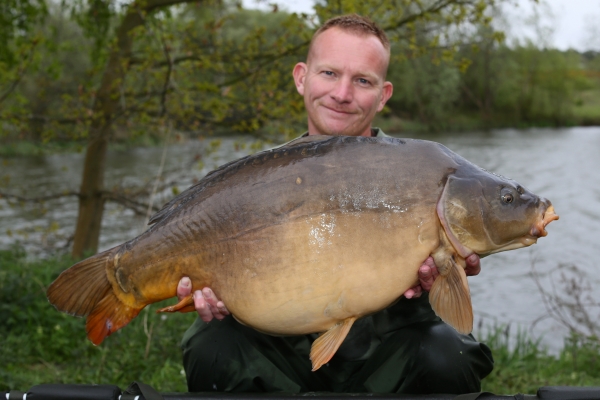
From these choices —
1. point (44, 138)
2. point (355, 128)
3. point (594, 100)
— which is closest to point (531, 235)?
point (355, 128)

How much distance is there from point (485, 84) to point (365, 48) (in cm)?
3330

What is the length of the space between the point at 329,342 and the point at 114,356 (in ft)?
6.33

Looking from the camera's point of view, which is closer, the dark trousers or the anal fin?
the anal fin

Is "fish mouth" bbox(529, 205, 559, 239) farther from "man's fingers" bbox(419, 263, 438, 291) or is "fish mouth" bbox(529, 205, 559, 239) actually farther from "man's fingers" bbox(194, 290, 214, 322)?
"man's fingers" bbox(194, 290, 214, 322)

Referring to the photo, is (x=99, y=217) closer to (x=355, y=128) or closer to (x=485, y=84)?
(x=355, y=128)

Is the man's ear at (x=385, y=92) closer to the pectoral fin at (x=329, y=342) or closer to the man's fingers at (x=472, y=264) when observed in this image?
the man's fingers at (x=472, y=264)

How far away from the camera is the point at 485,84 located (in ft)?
111

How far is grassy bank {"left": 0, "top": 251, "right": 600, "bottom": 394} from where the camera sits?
122 inches

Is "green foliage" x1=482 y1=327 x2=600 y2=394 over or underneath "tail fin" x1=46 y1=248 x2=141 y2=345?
underneath

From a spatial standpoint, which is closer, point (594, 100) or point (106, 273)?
point (106, 273)

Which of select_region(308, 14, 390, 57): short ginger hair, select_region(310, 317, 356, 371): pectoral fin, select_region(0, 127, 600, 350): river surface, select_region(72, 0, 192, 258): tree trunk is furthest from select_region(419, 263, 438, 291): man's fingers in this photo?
select_region(72, 0, 192, 258): tree trunk

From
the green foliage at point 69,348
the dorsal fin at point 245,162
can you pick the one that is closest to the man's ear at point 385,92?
the dorsal fin at point 245,162

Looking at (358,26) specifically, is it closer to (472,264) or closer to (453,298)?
(472,264)

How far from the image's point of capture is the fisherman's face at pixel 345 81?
98.0 inches
